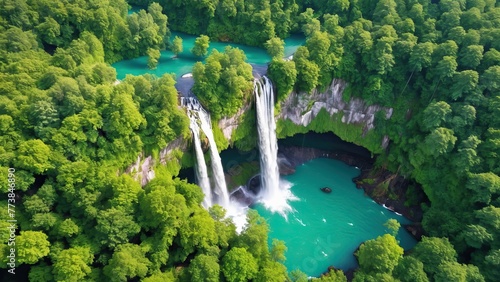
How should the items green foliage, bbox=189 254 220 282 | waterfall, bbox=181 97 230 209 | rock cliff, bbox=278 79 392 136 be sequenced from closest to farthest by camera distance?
1. green foliage, bbox=189 254 220 282
2. waterfall, bbox=181 97 230 209
3. rock cliff, bbox=278 79 392 136

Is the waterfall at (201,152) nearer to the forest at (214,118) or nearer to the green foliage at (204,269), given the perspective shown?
the forest at (214,118)

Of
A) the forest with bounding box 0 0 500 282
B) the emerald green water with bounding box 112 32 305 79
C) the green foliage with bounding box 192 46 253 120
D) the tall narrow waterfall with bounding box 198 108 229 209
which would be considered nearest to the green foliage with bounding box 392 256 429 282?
the forest with bounding box 0 0 500 282

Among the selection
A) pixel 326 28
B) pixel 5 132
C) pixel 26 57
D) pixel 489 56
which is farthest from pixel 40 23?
pixel 489 56

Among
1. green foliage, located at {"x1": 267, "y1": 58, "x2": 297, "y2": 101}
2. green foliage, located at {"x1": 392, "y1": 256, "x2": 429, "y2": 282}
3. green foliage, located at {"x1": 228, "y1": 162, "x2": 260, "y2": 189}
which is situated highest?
green foliage, located at {"x1": 267, "y1": 58, "x2": 297, "y2": 101}

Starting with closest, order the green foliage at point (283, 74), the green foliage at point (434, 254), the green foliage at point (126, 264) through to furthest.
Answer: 1. the green foliage at point (126, 264)
2. the green foliage at point (434, 254)
3. the green foliage at point (283, 74)

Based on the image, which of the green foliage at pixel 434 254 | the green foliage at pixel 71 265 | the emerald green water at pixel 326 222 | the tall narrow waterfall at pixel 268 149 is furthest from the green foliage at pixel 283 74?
the green foliage at pixel 71 265

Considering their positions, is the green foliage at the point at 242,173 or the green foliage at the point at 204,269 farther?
the green foliage at the point at 242,173

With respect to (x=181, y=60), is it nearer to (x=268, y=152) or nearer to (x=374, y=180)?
(x=268, y=152)

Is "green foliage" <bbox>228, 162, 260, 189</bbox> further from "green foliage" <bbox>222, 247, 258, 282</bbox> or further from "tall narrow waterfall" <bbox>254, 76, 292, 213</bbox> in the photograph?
"green foliage" <bbox>222, 247, 258, 282</bbox>
